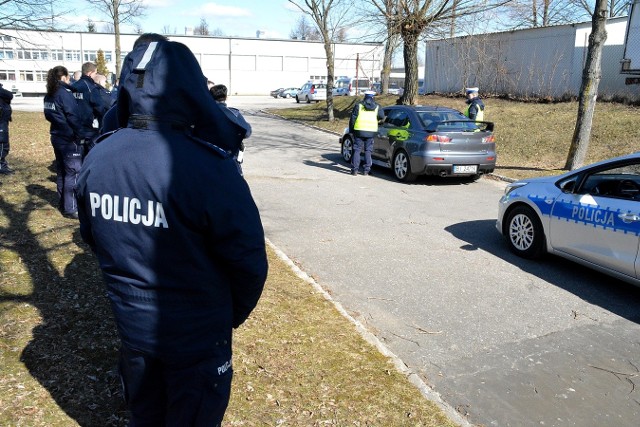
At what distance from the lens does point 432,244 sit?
7.14m

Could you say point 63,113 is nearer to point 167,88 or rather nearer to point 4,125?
point 4,125

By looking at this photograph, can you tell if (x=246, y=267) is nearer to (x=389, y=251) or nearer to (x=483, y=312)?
(x=483, y=312)

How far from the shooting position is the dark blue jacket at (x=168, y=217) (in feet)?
6.35

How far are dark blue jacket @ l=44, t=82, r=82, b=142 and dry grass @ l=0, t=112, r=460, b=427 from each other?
82.8 inches

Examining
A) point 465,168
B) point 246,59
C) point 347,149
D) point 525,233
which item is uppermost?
point 246,59

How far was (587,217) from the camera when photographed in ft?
18.3

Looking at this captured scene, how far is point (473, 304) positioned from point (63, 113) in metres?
5.75

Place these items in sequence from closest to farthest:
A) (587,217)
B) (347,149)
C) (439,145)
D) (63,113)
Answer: (587,217), (63,113), (439,145), (347,149)

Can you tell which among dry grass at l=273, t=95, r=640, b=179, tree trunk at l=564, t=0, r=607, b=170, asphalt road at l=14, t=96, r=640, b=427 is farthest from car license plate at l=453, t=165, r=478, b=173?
tree trunk at l=564, t=0, r=607, b=170

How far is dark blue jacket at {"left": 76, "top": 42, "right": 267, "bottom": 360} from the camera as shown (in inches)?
76.2

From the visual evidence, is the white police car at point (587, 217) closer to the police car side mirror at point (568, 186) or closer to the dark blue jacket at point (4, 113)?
the police car side mirror at point (568, 186)

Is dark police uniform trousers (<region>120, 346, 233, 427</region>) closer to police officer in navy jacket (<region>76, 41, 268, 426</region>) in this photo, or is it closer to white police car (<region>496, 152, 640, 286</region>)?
police officer in navy jacket (<region>76, 41, 268, 426</region>)

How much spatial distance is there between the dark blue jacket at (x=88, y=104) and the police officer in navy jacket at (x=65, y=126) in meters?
0.09

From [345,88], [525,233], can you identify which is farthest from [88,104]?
[345,88]
